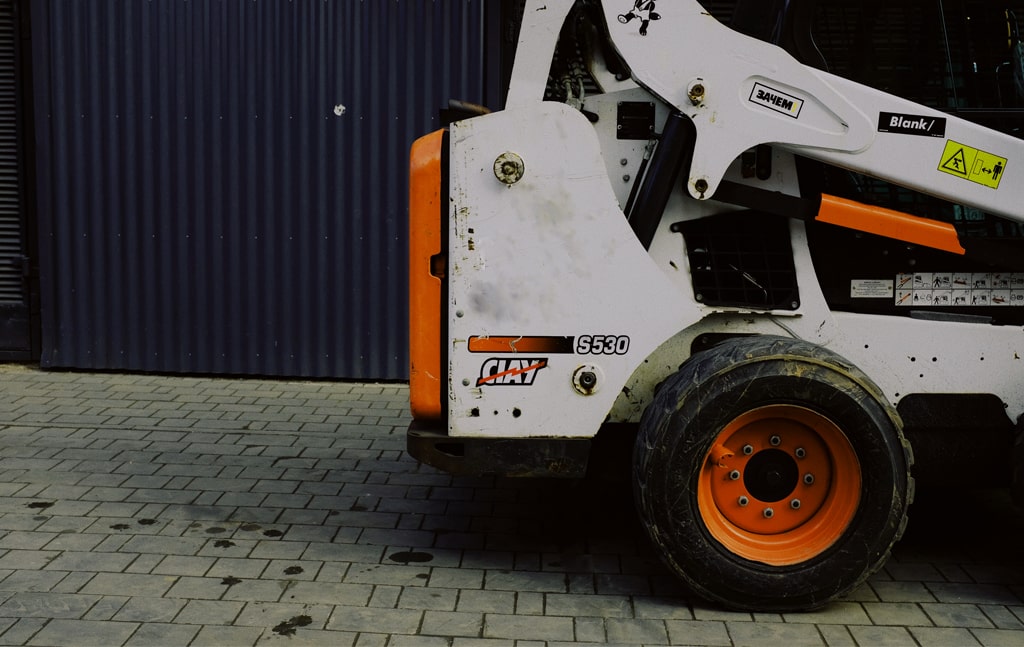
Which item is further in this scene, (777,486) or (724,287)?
(724,287)

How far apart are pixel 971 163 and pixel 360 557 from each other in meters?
3.16

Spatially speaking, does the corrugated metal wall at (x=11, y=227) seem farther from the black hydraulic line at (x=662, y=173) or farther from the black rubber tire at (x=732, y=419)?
the black rubber tire at (x=732, y=419)

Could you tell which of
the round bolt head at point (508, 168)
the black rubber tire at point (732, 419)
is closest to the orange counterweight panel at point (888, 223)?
the black rubber tire at point (732, 419)

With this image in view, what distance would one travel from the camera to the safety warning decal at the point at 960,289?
480cm

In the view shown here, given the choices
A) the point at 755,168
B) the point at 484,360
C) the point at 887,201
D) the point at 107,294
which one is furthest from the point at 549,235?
the point at 107,294

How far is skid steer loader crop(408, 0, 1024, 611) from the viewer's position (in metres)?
4.38

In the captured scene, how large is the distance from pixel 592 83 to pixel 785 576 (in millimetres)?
2258

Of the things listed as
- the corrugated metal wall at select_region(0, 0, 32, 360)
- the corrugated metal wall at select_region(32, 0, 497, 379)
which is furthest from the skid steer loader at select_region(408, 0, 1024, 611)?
the corrugated metal wall at select_region(0, 0, 32, 360)

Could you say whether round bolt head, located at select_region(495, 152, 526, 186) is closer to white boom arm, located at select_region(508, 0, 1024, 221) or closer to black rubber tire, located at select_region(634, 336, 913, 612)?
white boom arm, located at select_region(508, 0, 1024, 221)

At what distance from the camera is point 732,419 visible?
172 inches

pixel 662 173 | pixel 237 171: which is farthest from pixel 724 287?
pixel 237 171

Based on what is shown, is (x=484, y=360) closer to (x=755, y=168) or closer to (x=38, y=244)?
(x=755, y=168)

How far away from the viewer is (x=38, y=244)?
8.85 metres

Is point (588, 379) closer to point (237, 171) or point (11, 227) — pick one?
point (237, 171)
